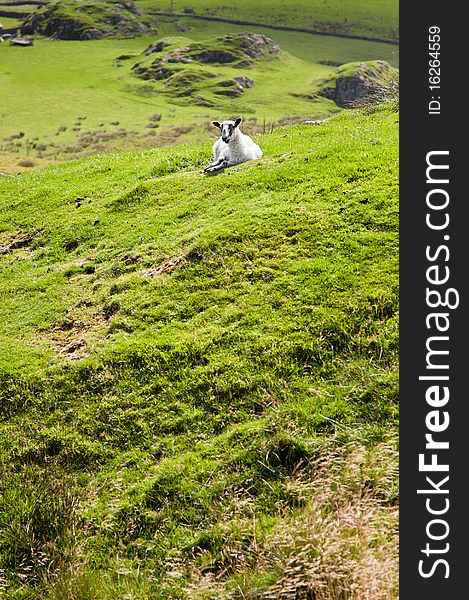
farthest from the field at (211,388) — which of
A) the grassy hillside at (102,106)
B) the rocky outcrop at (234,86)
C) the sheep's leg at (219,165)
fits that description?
the rocky outcrop at (234,86)

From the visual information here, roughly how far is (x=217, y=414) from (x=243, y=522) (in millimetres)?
2275

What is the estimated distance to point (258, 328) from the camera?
34.3 ft

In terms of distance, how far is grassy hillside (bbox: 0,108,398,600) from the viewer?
659 cm

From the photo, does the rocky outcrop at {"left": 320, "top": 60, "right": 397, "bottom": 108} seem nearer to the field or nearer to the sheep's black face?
the sheep's black face

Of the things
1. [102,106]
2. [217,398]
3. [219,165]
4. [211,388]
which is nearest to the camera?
[217,398]

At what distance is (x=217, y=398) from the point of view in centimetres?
938

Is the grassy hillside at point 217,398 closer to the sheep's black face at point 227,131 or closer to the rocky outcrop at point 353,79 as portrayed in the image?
the sheep's black face at point 227,131

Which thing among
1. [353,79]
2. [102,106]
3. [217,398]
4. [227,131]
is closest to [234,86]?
[353,79]

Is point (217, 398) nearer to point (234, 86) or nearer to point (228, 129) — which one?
point (228, 129)

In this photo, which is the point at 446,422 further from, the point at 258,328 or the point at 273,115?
the point at 273,115

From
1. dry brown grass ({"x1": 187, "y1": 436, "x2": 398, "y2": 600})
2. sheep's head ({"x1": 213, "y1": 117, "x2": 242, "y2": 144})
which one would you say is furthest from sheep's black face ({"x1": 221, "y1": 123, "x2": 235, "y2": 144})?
dry brown grass ({"x1": 187, "y1": 436, "x2": 398, "y2": 600})

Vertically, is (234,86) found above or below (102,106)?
above

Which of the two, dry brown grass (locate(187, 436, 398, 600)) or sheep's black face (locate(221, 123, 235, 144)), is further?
sheep's black face (locate(221, 123, 235, 144))

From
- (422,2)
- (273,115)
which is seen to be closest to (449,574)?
(422,2)
